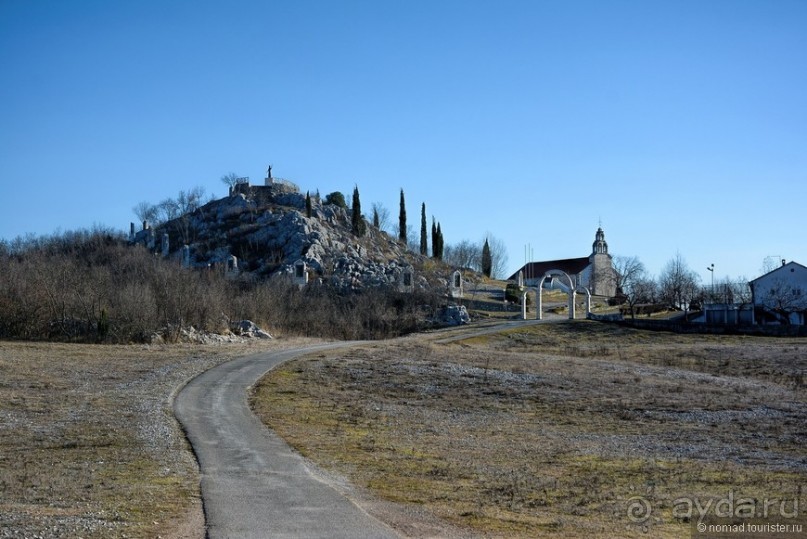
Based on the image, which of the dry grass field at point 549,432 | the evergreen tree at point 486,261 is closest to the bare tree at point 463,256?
the evergreen tree at point 486,261

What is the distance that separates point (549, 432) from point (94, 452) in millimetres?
11947

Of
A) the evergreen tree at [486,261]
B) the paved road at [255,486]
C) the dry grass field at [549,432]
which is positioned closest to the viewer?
the paved road at [255,486]

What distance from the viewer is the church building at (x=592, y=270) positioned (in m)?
115

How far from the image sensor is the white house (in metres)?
74.5

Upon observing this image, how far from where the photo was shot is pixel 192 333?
A: 150ft

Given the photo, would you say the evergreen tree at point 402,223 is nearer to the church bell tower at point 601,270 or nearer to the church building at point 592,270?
the church building at point 592,270

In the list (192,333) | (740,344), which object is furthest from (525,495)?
(740,344)

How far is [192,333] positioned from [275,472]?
107ft

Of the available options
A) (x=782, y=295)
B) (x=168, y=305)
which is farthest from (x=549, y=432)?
(x=782, y=295)

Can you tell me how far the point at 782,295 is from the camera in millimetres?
76375

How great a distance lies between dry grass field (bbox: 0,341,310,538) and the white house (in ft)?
197

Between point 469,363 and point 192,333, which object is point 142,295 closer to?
point 192,333

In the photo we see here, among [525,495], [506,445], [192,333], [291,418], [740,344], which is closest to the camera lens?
[525,495]

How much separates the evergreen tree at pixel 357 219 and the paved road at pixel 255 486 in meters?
84.7
